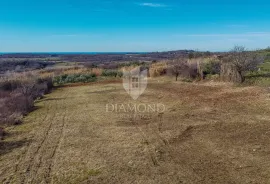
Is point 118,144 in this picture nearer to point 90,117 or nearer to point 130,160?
point 130,160

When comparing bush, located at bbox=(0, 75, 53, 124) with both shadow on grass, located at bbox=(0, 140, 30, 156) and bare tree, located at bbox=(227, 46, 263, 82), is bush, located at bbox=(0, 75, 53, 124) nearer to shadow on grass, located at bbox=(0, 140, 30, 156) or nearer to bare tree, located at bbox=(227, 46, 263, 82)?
shadow on grass, located at bbox=(0, 140, 30, 156)

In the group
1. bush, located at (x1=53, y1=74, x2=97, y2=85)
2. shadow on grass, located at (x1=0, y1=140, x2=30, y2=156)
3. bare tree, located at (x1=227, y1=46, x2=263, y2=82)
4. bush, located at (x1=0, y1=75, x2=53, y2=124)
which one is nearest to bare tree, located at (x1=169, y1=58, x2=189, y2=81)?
bare tree, located at (x1=227, y1=46, x2=263, y2=82)

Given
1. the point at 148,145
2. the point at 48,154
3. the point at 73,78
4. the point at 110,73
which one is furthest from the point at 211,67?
the point at 48,154

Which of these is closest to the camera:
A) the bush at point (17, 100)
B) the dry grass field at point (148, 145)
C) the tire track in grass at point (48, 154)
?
the dry grass field at point (148, 145)

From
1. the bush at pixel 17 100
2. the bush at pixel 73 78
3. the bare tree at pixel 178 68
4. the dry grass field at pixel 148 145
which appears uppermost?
the bare tree at pixel 178 68

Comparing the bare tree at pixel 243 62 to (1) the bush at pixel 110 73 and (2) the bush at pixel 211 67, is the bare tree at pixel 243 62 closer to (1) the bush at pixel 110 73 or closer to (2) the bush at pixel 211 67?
(2) the bush at pixel 211 67

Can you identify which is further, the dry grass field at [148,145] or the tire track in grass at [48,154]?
the tire track in grass at [48,154]

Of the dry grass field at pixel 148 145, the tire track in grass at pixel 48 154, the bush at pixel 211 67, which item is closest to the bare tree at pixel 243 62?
the bush at pixel 211 67

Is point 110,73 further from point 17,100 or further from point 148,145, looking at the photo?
point 148,145
